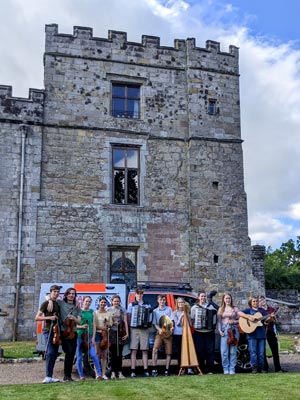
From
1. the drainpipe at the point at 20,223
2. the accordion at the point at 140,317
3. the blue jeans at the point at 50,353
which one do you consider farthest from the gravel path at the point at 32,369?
the drainpipe at the point at 20,223

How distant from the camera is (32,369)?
37.7 ft

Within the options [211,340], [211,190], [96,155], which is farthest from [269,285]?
[211,340]

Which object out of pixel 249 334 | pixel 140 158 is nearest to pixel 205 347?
pixel 249 334

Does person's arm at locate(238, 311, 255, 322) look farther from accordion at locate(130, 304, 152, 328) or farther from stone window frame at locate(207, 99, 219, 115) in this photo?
stone window frame at locate(207, 99, 219, 115)

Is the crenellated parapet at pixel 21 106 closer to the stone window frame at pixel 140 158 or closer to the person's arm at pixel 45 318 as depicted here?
the stone window frame at pixel 140 158

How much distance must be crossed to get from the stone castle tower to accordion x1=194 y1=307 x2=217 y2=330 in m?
8.09

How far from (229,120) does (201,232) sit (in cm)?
462

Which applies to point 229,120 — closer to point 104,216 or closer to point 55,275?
point 104,216

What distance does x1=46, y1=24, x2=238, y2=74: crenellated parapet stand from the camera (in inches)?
759

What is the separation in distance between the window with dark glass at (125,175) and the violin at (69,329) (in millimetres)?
9679

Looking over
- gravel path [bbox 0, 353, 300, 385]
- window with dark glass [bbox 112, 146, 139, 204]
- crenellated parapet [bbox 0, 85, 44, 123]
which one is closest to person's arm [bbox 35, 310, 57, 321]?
gravel path [bbox 0, 353, 300, 385]

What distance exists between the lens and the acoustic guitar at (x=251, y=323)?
34.5 ft

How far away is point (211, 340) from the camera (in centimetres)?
1047

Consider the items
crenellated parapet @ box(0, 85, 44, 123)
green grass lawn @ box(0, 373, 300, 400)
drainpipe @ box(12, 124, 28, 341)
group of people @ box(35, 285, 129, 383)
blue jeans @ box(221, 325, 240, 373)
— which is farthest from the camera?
crenellated parapet @ box(0, 85, 44, 123)
